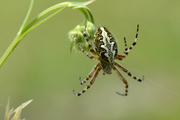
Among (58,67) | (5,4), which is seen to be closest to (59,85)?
(58,67)

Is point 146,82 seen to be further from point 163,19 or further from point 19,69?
point 19,69

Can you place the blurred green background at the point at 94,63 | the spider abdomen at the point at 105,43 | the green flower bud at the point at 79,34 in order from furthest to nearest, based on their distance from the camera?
the blurred green background at the point at 94,63 < the spider abdomen at the point at 105,43 < the green flower bud at the point at 79,34

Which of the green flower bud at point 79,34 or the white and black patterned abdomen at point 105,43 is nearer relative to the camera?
the green flower bud at point 79,34

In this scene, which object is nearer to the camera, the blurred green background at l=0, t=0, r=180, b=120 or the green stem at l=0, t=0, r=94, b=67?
the green stem at l=0, t=0, r=94, b=67

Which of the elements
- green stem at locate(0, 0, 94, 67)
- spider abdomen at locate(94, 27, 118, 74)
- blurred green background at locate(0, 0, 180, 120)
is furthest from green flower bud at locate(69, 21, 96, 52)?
blurred green background at locate(0, 0, 180, 120)

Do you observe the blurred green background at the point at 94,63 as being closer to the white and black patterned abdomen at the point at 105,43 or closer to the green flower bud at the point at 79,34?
the white and black patterned abdomen at the point at 105,43

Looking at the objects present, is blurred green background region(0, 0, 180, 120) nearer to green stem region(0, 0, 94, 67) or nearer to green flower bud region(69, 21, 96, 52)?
green flower bud region(69, 21, 96, 52)

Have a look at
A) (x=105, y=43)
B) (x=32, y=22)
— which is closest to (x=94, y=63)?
(x=105, y=43)

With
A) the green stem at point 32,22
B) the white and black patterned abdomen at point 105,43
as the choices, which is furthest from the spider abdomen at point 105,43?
the green stem at point 32,22
